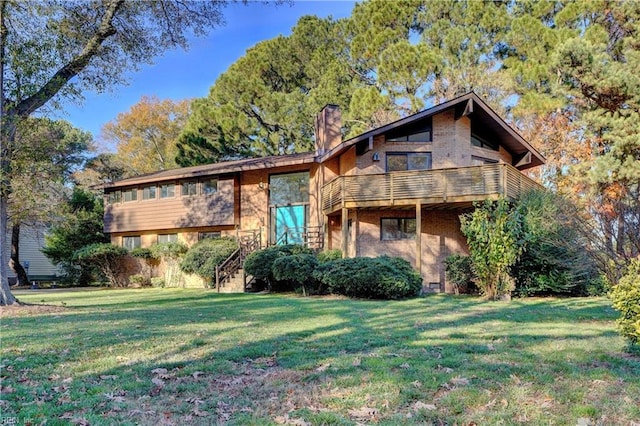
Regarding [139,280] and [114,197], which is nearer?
[139,280]

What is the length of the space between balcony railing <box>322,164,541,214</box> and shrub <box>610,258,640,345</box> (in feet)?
29.4

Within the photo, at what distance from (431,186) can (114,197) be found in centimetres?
1742

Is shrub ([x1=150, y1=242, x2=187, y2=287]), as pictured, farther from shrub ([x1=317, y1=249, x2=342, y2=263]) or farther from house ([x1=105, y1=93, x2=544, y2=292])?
shrub ([x1=317, y1=249, x2=342, y2=263])

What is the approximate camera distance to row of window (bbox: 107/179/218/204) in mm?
20672

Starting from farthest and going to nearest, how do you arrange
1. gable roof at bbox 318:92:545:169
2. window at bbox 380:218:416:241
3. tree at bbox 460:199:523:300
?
window at bbox 380:218:416:241 → gable roof at bbox 318:92:545:169 → tree at bbox 460:199:523:300

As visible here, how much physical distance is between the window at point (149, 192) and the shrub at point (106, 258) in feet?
9.47

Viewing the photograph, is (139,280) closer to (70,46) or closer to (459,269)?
(70,46)

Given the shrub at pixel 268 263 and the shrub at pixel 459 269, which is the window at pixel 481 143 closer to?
the shrub at pixel 459 269

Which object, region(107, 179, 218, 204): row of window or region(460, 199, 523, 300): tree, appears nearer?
region(460, 199, 523, 300): tree

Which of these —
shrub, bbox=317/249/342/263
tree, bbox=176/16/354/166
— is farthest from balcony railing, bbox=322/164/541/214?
tree, bbox=176/16/354/166

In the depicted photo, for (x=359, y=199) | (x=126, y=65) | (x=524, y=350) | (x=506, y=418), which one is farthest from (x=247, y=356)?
(x=359, y=199)

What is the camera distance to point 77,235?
24.0 m

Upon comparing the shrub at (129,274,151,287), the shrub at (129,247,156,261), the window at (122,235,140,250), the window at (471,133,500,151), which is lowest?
the shrub at (129,274,151,287)

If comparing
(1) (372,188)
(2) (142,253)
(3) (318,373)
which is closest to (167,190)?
(2) (142,253)
